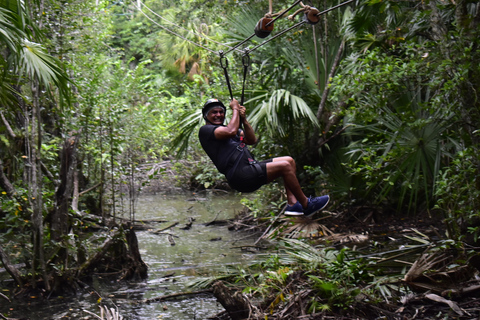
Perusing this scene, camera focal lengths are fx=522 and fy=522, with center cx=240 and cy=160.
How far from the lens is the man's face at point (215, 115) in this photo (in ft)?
18.7

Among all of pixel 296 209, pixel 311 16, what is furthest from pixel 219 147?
pixel 311 16

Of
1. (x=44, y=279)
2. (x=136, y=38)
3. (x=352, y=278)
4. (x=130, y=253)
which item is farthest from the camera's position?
(x=136, y=38)

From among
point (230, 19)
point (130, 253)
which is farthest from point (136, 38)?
point (130, 253)

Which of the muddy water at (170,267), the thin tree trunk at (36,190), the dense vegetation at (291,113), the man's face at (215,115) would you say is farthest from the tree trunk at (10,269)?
the man's face at (215,115)

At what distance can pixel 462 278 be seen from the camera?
18.2ft

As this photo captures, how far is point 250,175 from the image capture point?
5.36 meters

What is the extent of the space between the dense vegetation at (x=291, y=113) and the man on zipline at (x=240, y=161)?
37.6 inches

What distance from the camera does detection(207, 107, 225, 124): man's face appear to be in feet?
18.7

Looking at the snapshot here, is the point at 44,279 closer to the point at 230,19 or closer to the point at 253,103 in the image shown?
the point at 253,103

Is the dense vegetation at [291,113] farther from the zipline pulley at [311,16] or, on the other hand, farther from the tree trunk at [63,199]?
the zipline pulley at [311,16]

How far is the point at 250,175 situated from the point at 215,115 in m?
0.83

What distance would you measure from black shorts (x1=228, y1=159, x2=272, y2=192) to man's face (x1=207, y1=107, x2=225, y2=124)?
0.63 m

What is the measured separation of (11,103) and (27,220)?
6.64ft

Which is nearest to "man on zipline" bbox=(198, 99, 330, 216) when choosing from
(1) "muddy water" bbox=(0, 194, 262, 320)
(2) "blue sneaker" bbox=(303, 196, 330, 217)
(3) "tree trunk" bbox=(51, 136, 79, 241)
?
(2) "blue sneaker" bbox=(303, 196, 330, 217)
